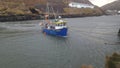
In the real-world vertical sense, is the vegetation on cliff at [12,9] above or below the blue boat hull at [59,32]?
above

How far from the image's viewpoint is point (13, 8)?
584ft

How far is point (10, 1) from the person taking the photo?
649ft

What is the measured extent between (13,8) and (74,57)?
147840 mm

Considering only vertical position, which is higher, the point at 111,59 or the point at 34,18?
the point at 111,59

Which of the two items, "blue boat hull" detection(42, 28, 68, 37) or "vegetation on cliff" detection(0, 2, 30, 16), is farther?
"vegetation on cliff" detection(0, 2, 30, 16)

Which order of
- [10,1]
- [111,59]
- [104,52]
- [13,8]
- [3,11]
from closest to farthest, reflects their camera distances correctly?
[111,59] → [104,52] → [3,11] → [13,8] → [10,1]

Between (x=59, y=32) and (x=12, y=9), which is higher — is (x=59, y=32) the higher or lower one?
the lower one

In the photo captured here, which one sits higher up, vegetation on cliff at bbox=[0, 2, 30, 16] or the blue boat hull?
vegetation on cliff at bbox=[0, 2, 30, 16]

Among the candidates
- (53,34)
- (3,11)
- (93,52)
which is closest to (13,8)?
(3,11)

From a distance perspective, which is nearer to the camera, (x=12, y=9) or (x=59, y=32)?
(x=59, y=32)

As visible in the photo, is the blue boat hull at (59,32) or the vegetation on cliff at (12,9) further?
the vegetation on cliff at (12,9)

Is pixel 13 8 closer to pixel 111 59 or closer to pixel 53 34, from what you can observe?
pixel 53 34

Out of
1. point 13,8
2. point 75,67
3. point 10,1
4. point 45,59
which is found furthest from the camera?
point 10,1

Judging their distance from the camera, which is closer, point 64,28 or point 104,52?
point 104,52
